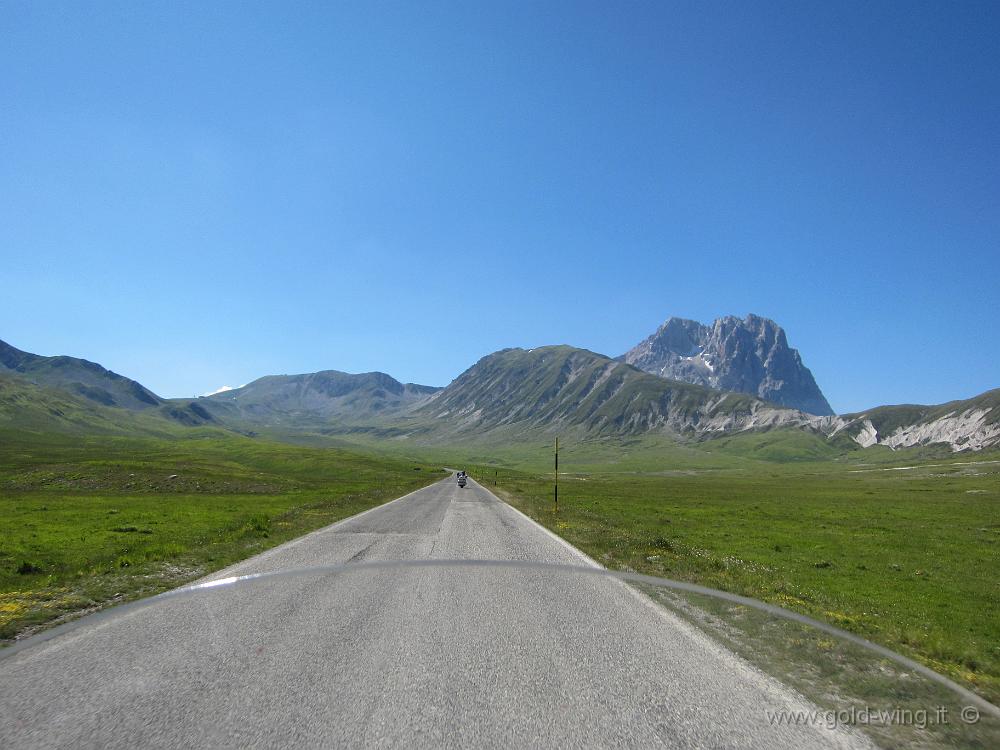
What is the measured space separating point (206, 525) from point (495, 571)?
23.3m

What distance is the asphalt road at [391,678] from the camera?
20.7 feet

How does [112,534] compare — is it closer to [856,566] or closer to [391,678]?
[391,678]

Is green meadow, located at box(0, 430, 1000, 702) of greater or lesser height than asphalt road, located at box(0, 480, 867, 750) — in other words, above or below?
below

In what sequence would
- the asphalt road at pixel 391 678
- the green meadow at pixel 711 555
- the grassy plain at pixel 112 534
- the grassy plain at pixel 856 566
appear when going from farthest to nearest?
the grassy plain at pixel 112 534, the green meadow at pixel 711 555, the grassy plain at pixel 856 566, the asphalt road at pixel 391 678

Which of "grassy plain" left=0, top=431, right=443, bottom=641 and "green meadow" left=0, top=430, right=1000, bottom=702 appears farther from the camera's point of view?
"grassy plain" left=0, top=431, right=443, bottom=641

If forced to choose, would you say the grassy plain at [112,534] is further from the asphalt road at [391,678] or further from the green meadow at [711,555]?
the asphalt road at [391,678]

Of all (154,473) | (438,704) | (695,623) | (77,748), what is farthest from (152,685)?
(154,473)

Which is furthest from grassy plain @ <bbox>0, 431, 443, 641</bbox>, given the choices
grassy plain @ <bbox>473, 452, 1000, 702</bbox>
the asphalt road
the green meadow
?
grassy plain @ <bbox>473, 452, 1000, 702</bbox>

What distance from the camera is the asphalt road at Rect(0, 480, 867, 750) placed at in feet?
20.7

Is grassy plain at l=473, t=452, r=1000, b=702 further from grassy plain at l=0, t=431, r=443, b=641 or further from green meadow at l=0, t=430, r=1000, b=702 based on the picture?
grassy plain at l=0, t=431, r=443, b=641

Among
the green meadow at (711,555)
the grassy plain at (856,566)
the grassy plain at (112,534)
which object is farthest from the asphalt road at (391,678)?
the grassy plain at (856,566)

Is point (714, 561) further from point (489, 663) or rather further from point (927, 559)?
point (489, 663)

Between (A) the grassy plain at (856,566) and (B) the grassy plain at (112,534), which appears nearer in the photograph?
(A) the grassy plain at (856,566)

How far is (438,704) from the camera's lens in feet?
23.2
